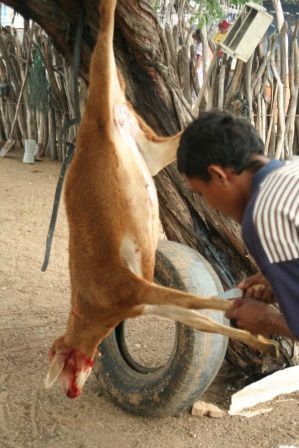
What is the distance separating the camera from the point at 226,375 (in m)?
4.87

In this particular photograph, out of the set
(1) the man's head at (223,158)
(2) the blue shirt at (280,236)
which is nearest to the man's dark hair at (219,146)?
(1) the man's head at (223,158)

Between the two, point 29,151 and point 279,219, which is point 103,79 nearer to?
point 279,219

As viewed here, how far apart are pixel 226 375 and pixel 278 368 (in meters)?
0.45

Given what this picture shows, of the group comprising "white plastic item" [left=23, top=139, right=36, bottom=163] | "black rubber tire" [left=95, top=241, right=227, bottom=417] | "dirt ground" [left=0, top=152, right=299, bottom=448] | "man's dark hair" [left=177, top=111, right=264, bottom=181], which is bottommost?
"white plastic item" [left=23, top=139, right=36, bottom=163]

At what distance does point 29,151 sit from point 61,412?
8.54 meters

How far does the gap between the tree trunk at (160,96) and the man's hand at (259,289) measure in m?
1.52

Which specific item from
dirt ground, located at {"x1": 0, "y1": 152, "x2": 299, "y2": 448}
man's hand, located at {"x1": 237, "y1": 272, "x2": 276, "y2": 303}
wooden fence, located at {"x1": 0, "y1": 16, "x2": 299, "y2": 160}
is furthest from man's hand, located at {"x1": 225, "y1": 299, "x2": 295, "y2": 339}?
wooden fence, located at {"x1": 0, "y1": 16, "x2": 299, "y2": 160}

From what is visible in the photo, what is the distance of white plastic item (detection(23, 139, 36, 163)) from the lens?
12234mm

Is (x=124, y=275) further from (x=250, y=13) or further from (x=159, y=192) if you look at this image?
(x=250, y=13)

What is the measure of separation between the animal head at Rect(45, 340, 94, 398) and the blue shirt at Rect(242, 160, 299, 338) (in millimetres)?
1773

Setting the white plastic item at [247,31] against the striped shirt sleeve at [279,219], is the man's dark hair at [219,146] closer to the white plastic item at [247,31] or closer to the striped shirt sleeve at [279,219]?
the striped shirt sleeve at [279,219]

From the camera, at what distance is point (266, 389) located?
14.8 ft

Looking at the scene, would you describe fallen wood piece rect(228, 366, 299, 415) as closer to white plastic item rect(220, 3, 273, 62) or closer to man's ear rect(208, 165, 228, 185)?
man's ear rect(208, 165, 228, 185)

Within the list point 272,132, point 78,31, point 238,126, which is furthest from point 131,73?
point 272,132
